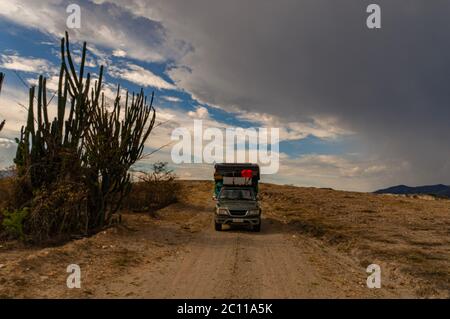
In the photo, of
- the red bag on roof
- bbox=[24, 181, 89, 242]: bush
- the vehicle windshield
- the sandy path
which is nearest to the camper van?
the vehicle windshield

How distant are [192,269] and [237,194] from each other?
8.03 meters

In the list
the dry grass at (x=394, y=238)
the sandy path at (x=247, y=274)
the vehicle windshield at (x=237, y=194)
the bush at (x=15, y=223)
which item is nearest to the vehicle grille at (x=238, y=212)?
the vehicle windshield at (x=237, y=194)

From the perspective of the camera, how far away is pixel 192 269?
864cm

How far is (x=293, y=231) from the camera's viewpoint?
16.0 metres

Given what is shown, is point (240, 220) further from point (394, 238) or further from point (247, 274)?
point (247, 274)

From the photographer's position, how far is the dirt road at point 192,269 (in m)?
6.89

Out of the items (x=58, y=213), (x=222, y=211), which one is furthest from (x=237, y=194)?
(x=58, y=213)

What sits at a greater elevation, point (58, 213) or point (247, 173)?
point (247, 173)

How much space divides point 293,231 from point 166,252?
6.86 metres

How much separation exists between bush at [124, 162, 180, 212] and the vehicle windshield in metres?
6.87

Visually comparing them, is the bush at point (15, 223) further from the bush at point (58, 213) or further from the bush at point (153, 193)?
the bush at point (153, 193)

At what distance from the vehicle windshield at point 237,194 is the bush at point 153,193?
6.87 meters
